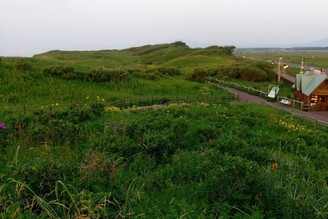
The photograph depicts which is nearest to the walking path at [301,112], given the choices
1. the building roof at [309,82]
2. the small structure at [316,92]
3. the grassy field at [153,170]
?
the small structure at [316,92]

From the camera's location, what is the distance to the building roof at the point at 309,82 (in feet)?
72.4

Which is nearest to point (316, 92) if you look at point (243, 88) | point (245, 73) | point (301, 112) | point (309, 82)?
point (309, 82)

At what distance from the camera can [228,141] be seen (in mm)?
7238

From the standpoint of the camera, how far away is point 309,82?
76.5ft

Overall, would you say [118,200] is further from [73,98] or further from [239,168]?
[73,98]

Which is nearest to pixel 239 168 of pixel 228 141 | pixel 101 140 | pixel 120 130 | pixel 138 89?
pixel 228 141

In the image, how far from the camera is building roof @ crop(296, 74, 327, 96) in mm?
22062

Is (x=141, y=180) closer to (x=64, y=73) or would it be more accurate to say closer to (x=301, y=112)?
(x=301, y=112)

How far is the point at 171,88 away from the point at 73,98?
29.3 feet

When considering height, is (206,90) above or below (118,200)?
below

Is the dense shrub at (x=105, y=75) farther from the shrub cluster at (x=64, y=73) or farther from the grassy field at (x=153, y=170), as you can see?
the grassy field at (x=153, y=170)

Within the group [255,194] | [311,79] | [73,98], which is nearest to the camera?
[255,194]

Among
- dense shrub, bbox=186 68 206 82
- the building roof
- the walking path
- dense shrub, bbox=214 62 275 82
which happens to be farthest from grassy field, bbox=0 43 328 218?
dense shrub, bbox=214 62 275 82

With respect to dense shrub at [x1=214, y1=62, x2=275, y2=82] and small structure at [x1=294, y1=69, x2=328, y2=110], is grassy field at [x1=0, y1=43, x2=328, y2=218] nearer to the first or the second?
small structure at [x1=294, y1=69, x2=328, y2=110]
